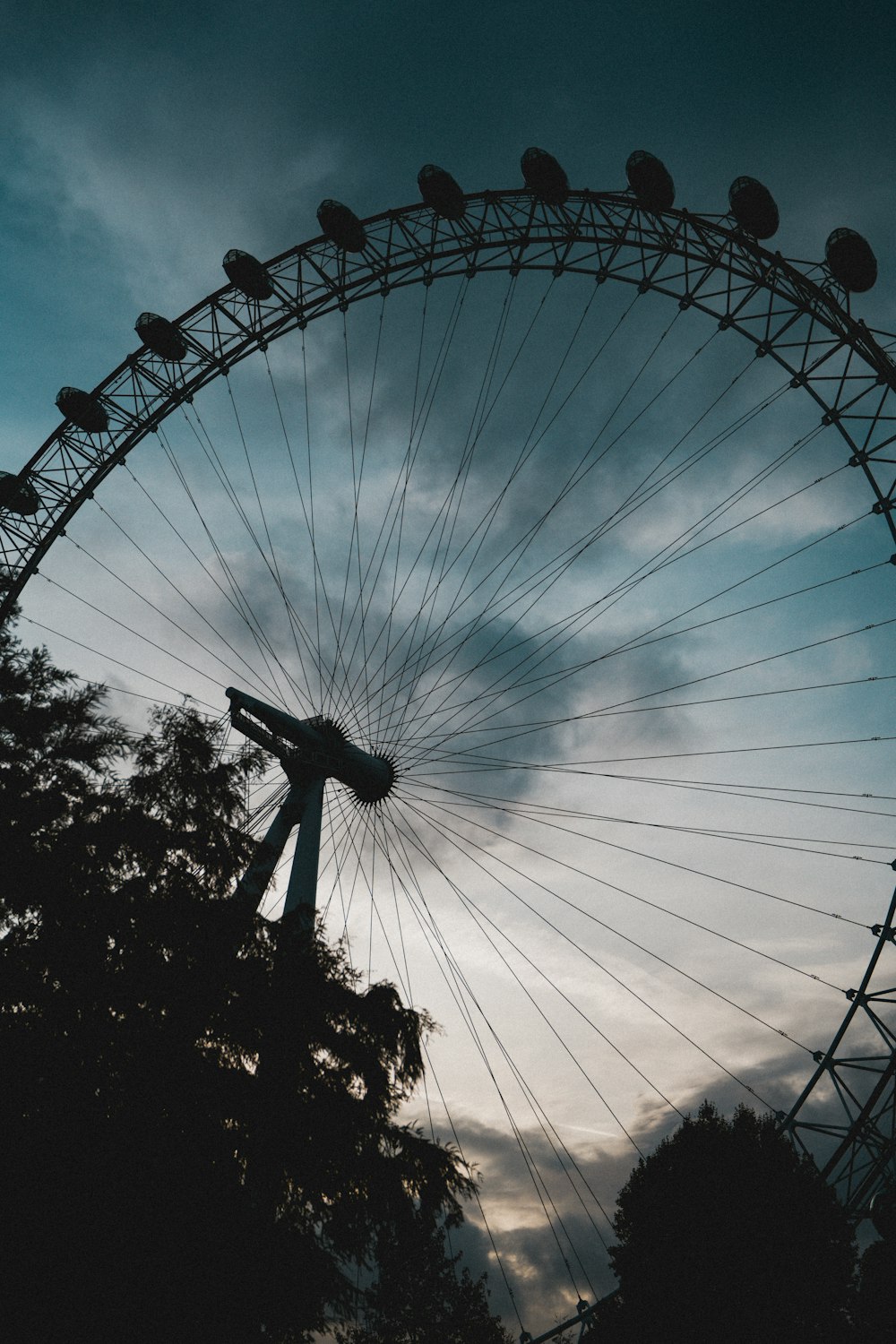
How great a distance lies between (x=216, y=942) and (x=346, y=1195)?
13.4 feet

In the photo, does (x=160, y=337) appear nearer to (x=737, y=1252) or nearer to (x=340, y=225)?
(x=340, y=225)

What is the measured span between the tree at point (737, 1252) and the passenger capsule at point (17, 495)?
28.6 meters

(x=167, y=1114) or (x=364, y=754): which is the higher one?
(x=364, y=754)

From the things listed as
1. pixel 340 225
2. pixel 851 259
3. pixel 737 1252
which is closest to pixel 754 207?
pixel 851 259

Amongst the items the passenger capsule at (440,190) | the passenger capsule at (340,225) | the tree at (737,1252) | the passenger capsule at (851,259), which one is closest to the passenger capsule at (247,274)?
the passenger capsule at (340,225)

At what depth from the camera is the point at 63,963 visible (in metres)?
11.7

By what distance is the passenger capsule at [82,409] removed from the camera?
93.0ft

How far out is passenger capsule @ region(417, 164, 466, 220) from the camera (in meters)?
25.4

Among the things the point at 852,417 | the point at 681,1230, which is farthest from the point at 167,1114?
the point at 852,417

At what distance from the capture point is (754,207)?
75.3 feet

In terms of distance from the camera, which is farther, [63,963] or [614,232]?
[614,232]

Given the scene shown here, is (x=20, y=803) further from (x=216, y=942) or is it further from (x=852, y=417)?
(x=852, y=417)

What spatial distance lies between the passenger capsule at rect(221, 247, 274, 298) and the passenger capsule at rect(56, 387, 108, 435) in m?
6.28

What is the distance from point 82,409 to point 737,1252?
1259 inches
